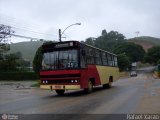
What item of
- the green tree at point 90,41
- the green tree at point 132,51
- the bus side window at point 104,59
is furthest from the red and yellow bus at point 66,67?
the green tree at point 90,41

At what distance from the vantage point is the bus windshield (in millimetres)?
23891

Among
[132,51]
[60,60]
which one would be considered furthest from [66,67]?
[132,51]

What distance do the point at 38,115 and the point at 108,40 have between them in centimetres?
17513

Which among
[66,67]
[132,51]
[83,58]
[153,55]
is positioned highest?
[132,51]

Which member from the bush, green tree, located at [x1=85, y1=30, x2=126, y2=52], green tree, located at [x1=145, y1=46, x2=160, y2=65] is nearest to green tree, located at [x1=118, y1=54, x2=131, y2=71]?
green tree, located at [x1=145, y1=46, x2=160, y2=65]

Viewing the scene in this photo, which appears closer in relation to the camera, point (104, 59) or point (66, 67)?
point (66, 67)

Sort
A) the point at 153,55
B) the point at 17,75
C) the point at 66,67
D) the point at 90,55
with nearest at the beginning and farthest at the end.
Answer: the point at 66,67 → the point at 90,55 → the point at 17,75 → the point at 153,55

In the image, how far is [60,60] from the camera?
24156 mm

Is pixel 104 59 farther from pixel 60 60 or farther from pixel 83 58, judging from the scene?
pixel 60 60

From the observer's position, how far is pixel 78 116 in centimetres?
1355

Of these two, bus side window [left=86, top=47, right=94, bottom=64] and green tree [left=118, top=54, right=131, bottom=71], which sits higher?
green tree [left=118, top=54, right=131, bottom=71]

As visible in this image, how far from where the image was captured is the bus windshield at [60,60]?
2389 centimetres

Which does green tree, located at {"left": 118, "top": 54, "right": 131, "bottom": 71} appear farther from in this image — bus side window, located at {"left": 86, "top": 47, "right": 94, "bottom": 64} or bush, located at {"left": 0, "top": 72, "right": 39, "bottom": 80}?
bus side window, located at {"left": 86, "top": 47, "right": 94, "bottom": 64}

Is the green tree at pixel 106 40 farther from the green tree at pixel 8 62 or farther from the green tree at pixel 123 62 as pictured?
the green tree at pixel 8 62
